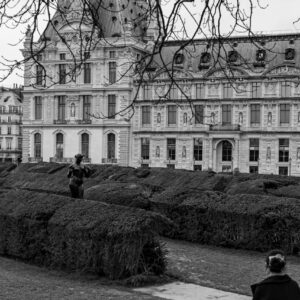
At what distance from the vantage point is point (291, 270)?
13.2m

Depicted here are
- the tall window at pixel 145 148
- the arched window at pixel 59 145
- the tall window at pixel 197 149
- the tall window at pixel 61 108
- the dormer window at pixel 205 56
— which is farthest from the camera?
the arched window at pixel 59 145

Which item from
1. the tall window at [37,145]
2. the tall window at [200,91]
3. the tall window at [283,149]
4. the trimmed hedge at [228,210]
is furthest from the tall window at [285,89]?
the trimmed hedge at [228,210]

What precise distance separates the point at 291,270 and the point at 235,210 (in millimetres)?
2894

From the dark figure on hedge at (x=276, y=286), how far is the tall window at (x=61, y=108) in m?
69.0

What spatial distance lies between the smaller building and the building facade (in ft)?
86.5

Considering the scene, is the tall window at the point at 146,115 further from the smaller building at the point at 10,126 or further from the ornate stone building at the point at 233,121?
the smaller building at the point at 10,126

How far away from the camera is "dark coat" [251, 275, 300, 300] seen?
21.8 ft

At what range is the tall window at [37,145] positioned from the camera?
7656 centimetres

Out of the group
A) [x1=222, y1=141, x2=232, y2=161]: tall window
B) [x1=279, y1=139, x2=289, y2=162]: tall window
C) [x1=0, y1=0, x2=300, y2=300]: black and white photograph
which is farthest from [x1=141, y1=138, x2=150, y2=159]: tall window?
[x1=0, y1=0, x2=300, y2=300]: black and white photograph

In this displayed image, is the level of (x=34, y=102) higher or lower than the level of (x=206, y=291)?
higher

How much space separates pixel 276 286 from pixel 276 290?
5 cm

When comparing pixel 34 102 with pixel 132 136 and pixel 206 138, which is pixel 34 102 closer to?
pixel 132 136

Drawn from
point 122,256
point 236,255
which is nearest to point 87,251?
point 122,256

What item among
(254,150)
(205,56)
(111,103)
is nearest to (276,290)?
(205,56)
